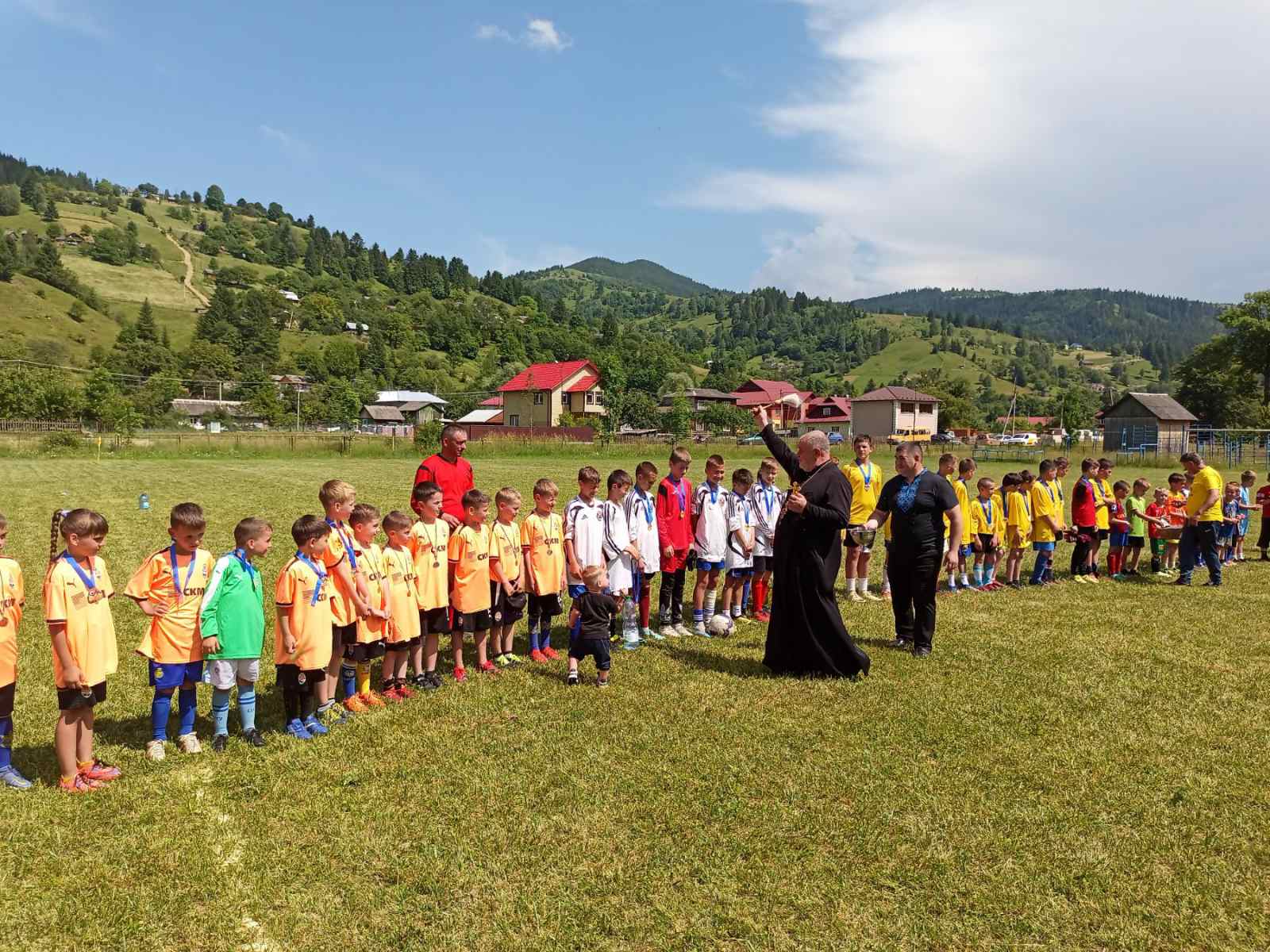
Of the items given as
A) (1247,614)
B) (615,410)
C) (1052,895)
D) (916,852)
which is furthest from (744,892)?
(615,410)

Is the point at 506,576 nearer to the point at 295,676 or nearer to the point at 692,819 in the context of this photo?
the point at 295,676

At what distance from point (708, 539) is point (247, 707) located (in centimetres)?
542

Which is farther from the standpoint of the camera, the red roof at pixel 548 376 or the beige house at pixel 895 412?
the beige house at pixel 895 412

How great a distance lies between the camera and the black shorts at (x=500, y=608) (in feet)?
26.8

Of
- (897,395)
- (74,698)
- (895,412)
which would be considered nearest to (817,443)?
(74,698)

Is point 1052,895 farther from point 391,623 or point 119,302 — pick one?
point 119,302

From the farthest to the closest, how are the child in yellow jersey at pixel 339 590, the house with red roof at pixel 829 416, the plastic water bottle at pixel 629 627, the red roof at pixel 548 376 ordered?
the house with red roof at pixel 829 416 < the red roof at pixel 548 376 < the plastic water bottle at pixel 629 627 < the child in yellow jersey at pixel 339 590

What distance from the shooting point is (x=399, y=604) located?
7094 millimetres

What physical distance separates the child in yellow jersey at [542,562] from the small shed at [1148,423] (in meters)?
70.7

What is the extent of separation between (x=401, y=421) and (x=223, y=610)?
118 metres

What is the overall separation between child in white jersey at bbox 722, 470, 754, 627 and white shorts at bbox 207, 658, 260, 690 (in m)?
5.49

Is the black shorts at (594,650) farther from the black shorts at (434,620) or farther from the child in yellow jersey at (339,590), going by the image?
the child in yellow jersey at (339,590)

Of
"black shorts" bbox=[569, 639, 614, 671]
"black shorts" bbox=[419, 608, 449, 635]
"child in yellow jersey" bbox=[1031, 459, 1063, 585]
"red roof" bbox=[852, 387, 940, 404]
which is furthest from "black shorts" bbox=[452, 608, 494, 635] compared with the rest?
"red roof" bbox=[852, 387, 940, 404]

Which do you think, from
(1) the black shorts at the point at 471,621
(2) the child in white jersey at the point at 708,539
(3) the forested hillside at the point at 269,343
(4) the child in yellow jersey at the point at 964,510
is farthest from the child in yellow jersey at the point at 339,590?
(3) the forested hillside at the point at 269,343
